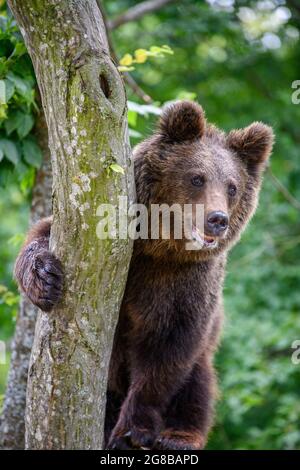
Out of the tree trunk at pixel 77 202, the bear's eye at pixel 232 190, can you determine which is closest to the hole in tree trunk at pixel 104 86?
the tree trunk at pixel 77 202

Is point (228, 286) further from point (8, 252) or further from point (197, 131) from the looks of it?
point (197, 131)

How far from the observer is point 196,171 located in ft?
16.9

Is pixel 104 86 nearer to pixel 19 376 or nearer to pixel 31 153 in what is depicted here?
pixel 31 153

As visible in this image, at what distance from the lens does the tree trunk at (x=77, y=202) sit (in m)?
4.07

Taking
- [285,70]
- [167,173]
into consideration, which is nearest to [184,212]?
[167,173]

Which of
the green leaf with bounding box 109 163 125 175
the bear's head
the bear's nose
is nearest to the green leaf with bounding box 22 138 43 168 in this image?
the bear's head

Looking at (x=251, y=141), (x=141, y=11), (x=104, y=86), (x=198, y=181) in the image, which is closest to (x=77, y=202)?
(x=104, y=86)

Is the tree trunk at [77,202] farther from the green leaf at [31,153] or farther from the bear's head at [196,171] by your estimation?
the green leaf at [31,153]

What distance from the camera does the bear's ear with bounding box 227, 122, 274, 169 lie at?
559 centimetres

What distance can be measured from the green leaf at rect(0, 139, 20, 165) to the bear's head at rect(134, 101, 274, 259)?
99cm

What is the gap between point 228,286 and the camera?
11.1 m

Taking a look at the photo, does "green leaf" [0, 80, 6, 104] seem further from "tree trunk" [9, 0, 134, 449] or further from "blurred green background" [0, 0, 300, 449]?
"blurred green background" [0, 0, 300, 449]
